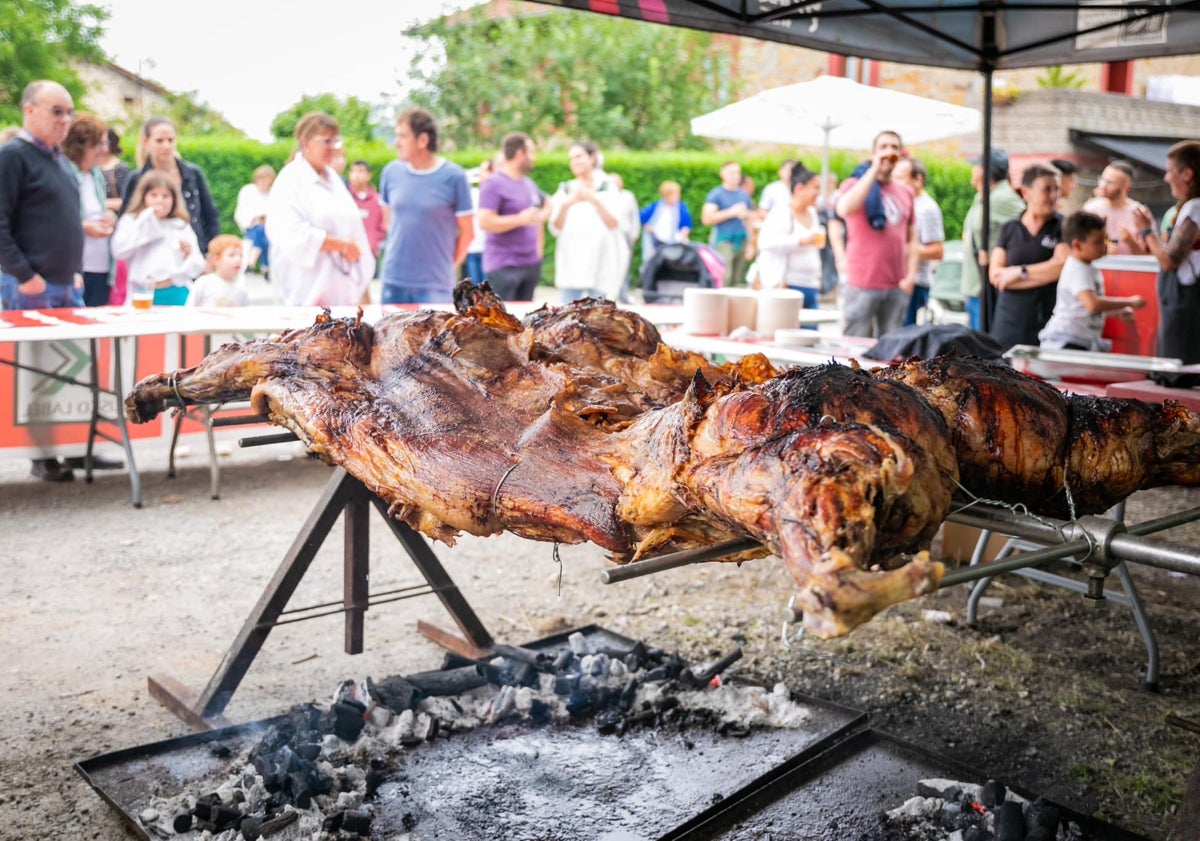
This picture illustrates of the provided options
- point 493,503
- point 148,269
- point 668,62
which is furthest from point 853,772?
point 668,62

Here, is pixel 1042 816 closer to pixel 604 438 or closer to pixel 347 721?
pixel 604 438

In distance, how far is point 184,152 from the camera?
22734 millimetres

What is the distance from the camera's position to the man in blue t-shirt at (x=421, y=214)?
26.3ft

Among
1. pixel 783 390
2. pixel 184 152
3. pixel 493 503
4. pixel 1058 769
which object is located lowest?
pixel 1058 769

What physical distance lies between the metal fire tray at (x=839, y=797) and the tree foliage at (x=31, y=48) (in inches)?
1290

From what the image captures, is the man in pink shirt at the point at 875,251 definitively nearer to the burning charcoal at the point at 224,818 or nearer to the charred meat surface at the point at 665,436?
the charred meat surface at the point at 665,436

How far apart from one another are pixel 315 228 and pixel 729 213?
825 centimetres

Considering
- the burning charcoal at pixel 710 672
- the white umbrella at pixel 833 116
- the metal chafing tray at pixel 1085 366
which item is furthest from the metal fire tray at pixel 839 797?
the white umbrella at pixel 833 116

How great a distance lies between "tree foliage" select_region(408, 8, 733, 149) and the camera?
1136 inches

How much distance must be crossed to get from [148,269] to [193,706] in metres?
4.49

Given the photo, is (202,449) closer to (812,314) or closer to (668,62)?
(812,314)

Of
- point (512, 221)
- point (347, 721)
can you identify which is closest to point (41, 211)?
point (512, 221)

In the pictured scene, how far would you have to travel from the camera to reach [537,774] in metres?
3.41

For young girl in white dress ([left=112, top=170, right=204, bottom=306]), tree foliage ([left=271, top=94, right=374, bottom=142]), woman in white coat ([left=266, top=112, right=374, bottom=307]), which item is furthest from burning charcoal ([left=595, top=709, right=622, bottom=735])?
tree foliage ([left=271, top=94, right=374, bottom=142])
